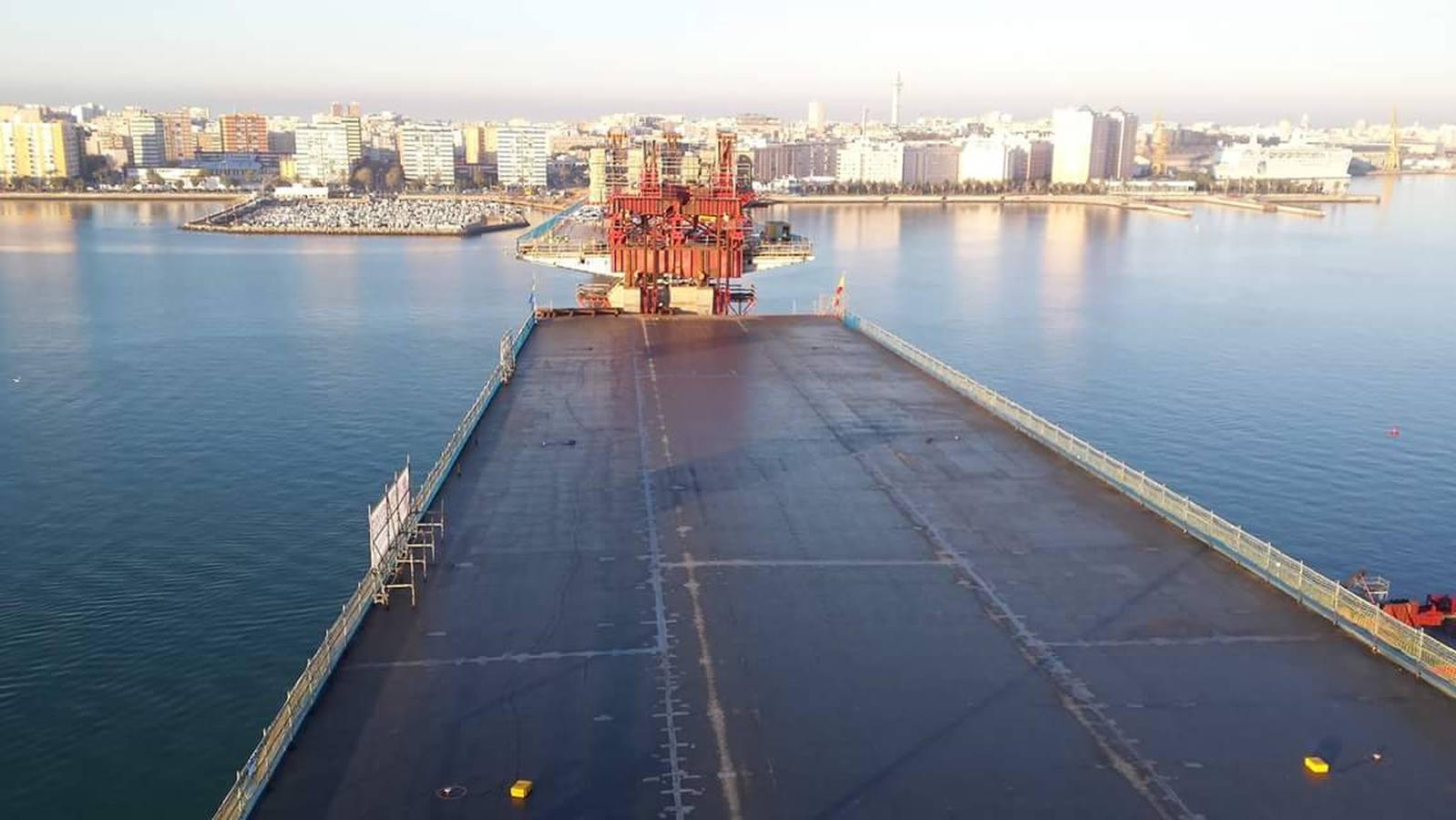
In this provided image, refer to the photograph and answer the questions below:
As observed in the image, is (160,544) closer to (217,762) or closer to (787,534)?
(217,762)

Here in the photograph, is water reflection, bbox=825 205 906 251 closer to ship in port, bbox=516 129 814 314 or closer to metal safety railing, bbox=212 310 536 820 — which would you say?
ship in port, bbox=516 129 814 314

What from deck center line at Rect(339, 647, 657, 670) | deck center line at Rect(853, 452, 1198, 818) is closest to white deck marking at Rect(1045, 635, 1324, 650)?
deck center line at Rect(853, 452, 1198, 818)

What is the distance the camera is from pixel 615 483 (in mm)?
20219

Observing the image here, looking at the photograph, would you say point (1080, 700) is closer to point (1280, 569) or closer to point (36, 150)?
point (1280, 569)

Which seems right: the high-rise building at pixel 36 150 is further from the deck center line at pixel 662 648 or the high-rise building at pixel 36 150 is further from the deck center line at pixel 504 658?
the deck center line at pixel 504 658

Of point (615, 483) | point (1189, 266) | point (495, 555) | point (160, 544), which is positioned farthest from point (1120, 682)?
point (1189, 266)

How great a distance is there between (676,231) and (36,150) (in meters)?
192

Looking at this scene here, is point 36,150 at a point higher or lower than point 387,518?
higher

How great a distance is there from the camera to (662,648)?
13234 mm

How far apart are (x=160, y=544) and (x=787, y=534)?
1748 cm

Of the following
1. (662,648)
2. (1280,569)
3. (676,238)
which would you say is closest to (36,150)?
(676,238)

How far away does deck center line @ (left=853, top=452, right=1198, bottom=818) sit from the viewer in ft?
33.7

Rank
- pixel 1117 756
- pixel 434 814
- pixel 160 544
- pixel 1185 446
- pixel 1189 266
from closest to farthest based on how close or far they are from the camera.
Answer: pixel 434 814 < pixel 1117 756 < pixel 160 544 < pixel 1185 446 < pixel 1189 266

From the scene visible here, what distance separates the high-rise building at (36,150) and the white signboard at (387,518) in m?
208
